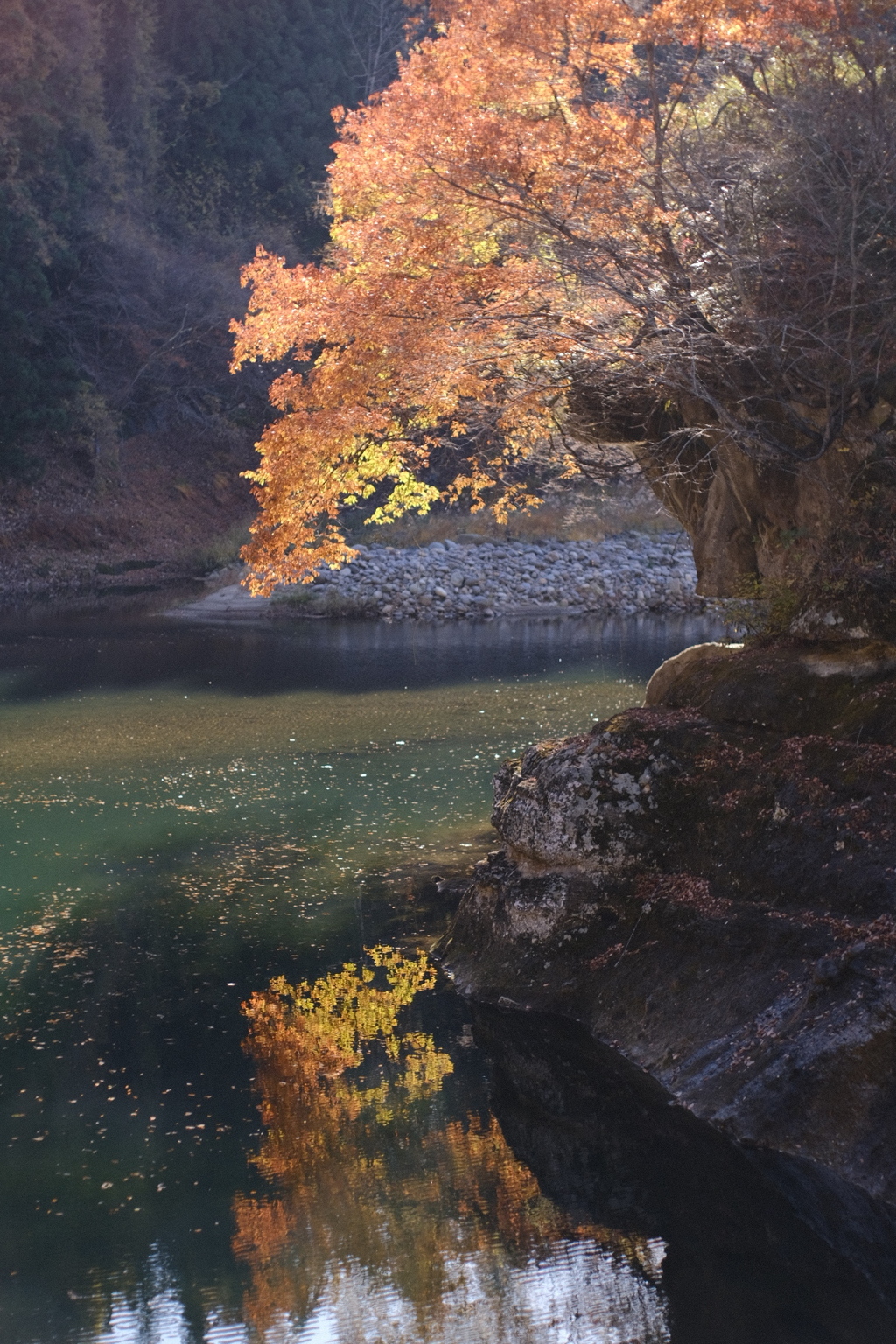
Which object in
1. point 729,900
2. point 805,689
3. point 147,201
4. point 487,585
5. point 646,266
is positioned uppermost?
point 147,201

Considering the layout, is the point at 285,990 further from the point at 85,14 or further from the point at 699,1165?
the point at 85,14

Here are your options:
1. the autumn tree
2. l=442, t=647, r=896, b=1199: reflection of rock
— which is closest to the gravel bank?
the autumn tree

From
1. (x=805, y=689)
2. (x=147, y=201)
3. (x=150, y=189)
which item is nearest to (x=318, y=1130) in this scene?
(x=805, y=689)

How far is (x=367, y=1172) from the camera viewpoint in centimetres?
565

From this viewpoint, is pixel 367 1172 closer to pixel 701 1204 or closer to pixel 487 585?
pixel 701 1204

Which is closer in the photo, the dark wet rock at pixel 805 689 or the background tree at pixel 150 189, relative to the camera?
the dark wet rock at pixel 805 689

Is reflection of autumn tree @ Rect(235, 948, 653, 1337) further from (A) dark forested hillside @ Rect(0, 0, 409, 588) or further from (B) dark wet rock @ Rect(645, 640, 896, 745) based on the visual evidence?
(A) dark forested hillside @ Rect(0, 0, 409, 588)

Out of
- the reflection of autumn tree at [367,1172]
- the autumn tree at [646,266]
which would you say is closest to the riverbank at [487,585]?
the autumn tree at [646,266]

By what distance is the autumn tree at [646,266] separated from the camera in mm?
8117

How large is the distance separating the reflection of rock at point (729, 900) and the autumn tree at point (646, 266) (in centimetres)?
108

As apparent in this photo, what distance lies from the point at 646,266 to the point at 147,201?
29.4 m

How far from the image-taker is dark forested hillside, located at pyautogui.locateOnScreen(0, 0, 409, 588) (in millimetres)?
28609

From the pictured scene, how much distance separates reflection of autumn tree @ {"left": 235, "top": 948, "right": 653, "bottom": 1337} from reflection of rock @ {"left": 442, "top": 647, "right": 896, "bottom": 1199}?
0.95 metres

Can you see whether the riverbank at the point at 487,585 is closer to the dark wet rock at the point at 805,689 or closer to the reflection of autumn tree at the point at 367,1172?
the dark wet rock at the point at 805,689
